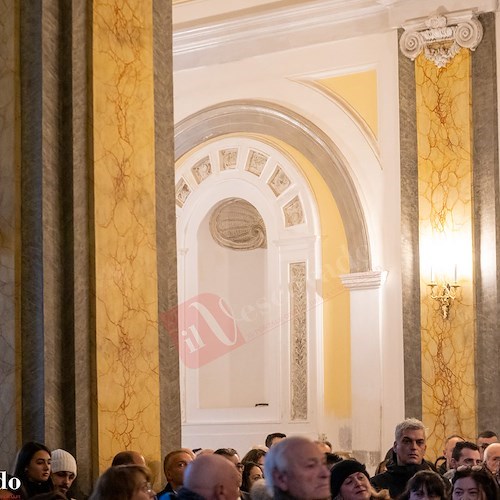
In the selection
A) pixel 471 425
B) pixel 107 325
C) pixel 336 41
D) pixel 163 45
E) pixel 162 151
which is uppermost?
pixel 336 41

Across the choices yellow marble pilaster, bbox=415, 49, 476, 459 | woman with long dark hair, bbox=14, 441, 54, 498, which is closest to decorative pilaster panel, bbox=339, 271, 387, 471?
yellow marble pilaster, bbox=415, 49, 476, 459

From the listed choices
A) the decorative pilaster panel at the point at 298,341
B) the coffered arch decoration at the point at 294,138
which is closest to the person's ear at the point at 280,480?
the coffered arch decoration at the point at 294,138

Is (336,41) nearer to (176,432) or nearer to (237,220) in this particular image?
(237,220)

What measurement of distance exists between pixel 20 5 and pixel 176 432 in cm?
308

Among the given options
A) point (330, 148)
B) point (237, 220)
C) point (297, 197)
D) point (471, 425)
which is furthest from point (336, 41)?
point (471, 425)

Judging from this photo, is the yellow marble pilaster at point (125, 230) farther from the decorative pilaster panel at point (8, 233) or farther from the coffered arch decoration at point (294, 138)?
the coffered arch decoration at point (294, 138)

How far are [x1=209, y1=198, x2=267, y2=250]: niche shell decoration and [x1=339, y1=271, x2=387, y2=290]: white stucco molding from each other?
7.72 ft

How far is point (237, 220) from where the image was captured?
1639 cm

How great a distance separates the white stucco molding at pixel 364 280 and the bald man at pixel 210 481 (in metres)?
9.26

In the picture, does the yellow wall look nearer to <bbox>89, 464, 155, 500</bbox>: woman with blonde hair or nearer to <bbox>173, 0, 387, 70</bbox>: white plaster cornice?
<bbox>173, 0, 387, 70</bbox>: white plaster cornice

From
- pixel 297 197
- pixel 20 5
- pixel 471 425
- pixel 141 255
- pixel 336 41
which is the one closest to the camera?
pixel 20 5

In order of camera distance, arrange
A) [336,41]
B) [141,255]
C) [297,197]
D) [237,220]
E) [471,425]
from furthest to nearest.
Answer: [237,220]
[297,197]
[336,41]
[471,425]
[141,255]

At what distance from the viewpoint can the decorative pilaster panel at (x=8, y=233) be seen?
298 inches

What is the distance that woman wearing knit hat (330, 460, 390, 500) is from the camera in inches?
246
